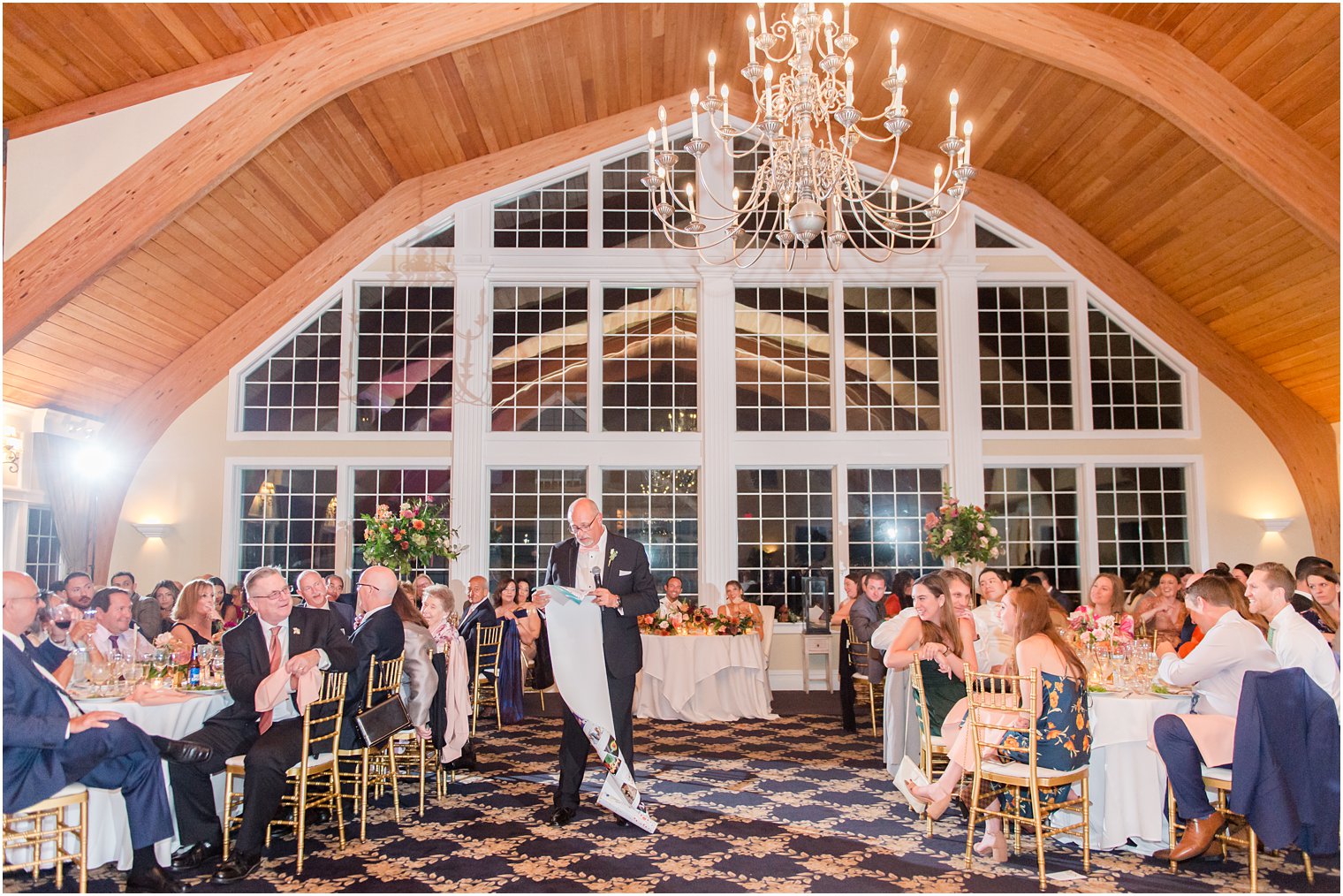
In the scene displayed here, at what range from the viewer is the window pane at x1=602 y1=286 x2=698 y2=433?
11648mm

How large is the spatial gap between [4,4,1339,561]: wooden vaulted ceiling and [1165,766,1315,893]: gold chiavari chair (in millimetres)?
5310

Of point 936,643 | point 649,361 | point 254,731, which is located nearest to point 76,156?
point 254,731

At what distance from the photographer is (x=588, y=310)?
38.5 ft

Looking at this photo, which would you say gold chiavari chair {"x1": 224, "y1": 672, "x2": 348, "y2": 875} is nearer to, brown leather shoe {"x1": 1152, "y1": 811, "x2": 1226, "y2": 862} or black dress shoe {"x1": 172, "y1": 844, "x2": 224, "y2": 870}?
black dress shoe {"x1": 172, "y1": 844, "x2": 224, "y2": 870}

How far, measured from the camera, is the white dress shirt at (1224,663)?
4398mm

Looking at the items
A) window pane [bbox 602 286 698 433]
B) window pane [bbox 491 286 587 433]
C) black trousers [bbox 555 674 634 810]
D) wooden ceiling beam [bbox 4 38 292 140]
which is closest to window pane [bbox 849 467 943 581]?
window pane [bbox 602 286 698 433]

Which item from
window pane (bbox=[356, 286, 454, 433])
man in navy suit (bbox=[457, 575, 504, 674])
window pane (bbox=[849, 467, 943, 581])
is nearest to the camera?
man in navy suit (bbox=[457, 575, 504, 674])

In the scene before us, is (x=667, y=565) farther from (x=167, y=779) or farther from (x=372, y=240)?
(x=167, y=779)

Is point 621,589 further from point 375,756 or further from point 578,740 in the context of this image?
point 375,756

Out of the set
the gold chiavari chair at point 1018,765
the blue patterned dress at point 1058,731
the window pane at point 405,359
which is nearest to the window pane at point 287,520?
the window pane at point 405,359

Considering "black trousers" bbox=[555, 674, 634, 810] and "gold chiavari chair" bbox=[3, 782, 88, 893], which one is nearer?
"gold chiavari chair" bbox=[3, 782, 88, 893]

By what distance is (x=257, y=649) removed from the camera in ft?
15.1

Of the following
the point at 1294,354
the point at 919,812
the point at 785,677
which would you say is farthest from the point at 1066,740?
the point at 1294,354

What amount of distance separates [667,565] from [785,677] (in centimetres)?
178
